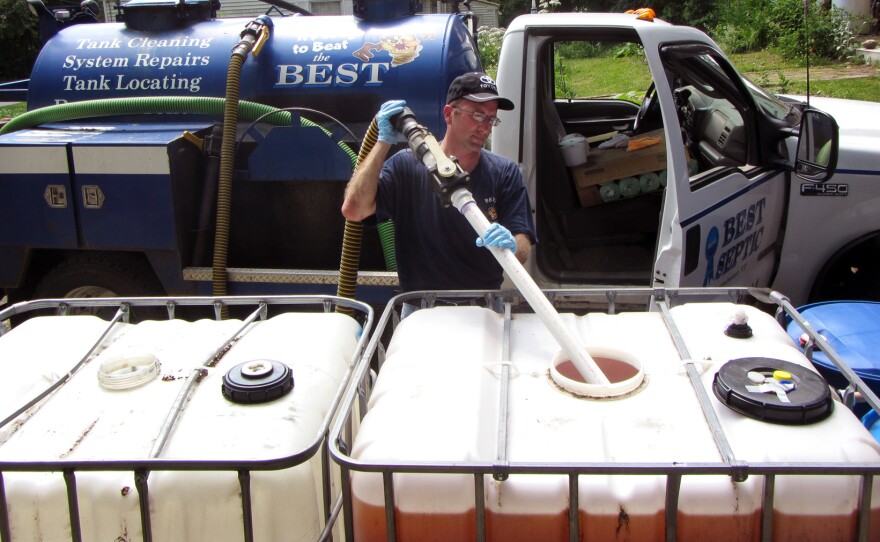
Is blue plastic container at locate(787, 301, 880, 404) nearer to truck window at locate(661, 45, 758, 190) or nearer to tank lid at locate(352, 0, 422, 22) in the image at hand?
truck window at locate(661, 45, 758, 190)

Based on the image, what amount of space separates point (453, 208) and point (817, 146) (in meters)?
1.98

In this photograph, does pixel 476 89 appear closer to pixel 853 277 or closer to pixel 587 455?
pixel 587 455

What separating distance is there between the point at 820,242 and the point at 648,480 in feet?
10.4

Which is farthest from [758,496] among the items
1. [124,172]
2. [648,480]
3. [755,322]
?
[124,172]

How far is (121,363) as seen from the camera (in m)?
2.27

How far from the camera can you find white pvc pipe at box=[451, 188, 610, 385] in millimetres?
2121

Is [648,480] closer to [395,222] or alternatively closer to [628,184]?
[395,222]

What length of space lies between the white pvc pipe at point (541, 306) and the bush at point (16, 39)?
22827 mm

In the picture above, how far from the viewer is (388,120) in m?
2.92

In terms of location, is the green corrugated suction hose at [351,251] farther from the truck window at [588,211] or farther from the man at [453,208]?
the truck window at [588,211]

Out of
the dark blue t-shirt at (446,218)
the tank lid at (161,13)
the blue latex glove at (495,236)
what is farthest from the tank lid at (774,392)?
the tank lid at (161,13)

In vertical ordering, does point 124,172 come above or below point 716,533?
above

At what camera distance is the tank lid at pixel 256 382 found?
2.04 meters

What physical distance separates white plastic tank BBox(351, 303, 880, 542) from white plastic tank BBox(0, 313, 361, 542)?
17 centimetres
